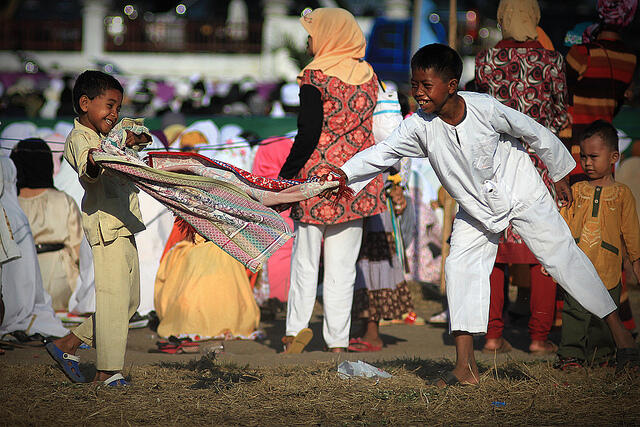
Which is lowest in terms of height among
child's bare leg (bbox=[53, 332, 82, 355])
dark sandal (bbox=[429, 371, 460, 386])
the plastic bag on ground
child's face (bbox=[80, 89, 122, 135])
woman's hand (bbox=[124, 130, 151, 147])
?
the plastic bag on ground

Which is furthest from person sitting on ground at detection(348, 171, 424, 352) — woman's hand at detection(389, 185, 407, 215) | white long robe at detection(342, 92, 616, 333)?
white long robe at detection(342, 92, 616, 333)

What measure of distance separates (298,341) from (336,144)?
141cm

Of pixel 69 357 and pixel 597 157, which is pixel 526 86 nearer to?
pixel 597 157

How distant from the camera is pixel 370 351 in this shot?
588cm

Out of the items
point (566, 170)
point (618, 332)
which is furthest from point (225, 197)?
point (618, 332)

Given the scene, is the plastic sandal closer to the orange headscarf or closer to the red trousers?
the red trousers

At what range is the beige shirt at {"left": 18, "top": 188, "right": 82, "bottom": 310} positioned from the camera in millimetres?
6961

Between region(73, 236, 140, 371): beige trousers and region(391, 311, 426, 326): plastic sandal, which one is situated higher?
region(73, 236, 140, 371): beige trousers

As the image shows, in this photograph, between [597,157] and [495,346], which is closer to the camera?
Answer: [597,157]

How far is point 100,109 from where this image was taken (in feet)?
14.5

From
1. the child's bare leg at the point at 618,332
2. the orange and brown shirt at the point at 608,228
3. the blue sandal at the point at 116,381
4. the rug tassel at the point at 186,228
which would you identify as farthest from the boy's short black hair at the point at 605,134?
the blue sandal at the point at 116,381

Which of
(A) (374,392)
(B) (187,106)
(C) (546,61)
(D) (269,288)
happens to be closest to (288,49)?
(B) (187,106)

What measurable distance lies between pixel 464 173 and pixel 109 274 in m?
2.04

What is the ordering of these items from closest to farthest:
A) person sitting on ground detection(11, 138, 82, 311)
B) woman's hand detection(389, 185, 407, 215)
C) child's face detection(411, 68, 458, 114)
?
child's face detection(411, 68, 458, 114)
woman's hand detection(389, 185, 407, 215)
person sitting on ground detection(11, 138, 82, 311)
